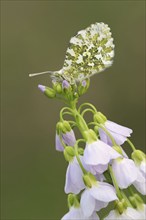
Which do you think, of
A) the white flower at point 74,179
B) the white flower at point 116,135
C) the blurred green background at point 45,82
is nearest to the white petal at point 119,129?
the white flower at point 116,135

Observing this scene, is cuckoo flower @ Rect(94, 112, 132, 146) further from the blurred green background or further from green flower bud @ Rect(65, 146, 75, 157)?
the blurred green background

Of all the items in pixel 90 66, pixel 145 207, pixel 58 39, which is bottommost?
pixel 145 207

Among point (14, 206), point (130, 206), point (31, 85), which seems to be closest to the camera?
point (130, 206)

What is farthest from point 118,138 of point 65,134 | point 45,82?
point 45,82

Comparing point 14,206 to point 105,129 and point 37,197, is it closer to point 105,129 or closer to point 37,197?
point 37,197

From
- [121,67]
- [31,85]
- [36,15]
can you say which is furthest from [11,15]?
[121,67]

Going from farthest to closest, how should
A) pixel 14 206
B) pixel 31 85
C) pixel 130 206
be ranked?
pixel 31 85 < pixel 14 206 < pixel 130 206
